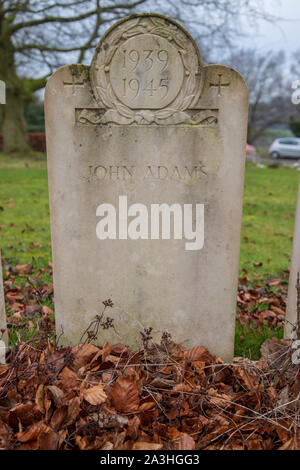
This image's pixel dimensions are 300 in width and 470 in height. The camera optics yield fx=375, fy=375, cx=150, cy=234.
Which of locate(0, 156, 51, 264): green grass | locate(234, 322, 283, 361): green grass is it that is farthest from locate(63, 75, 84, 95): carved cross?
locate(0, 156, 51, 264): green grass

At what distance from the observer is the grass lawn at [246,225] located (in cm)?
523

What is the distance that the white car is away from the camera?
27.0 metres

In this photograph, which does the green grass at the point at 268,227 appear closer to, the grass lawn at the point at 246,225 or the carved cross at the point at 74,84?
the grass lawn at the point at 246,225

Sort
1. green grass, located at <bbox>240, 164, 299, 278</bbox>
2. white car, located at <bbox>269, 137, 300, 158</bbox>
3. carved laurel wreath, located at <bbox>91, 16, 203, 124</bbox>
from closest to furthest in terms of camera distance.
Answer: carved laurel wreath, located at <bbox>91, 16, 203, 124</bbox> → green grass, located at <bbox>240, 164, 299, 278</bbox> → white car, located at <bbox>269, 137, 300, 158</bbox>

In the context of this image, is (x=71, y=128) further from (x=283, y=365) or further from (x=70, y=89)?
(x=283, y=365)

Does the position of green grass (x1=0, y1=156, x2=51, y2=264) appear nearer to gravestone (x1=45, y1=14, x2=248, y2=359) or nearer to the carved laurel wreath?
gravestone (x1=45, y1=14, x2=248, y2=359)

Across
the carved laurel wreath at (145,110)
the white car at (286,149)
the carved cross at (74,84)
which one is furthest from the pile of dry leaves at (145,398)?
the white car at (286,149)

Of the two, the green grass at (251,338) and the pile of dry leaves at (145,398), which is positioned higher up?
the pile of dry leaves at (145,398)

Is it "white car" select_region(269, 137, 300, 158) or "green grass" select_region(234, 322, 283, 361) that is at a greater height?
"white car" select_region(269, 137, 300, 158)

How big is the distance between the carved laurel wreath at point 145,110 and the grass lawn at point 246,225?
1932 mm

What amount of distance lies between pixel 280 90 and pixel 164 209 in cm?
3948

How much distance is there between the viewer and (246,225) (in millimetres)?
Result: 7414

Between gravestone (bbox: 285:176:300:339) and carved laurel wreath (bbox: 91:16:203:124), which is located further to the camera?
gravestone (bbox: 285:176:300:339)

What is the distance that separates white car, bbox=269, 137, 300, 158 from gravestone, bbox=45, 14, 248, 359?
26566 millimetres
